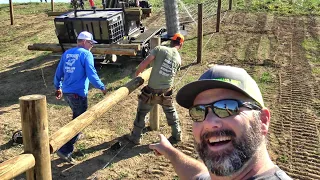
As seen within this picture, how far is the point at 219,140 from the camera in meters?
1.85

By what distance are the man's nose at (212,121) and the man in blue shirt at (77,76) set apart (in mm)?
3444

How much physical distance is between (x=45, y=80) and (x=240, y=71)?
8.30m

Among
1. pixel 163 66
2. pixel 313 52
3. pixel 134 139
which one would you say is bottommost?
pixel 134 139

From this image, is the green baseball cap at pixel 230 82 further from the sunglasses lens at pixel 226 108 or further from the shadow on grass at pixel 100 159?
the shadow on grass at pixel 100 159

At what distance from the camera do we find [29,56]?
38.8 feet

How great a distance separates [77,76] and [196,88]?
3466 millimetres

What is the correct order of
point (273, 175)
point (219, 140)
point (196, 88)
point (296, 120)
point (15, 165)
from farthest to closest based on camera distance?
point (296, 120) < point (15, 165) < point (196, 88) < point (219, 140) < point (273, 175)

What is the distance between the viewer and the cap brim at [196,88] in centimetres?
191

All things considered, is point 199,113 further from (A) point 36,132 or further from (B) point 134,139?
(B) point 134,139

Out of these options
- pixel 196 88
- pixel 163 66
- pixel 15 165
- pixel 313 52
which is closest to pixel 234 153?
pixel 196 88

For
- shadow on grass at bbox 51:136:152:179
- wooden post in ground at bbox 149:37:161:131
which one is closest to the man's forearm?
shadow on grass at bbox 51:136:152:179

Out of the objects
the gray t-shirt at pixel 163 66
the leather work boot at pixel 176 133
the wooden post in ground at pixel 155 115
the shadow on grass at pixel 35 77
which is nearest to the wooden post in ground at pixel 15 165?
the gray t-shirt at pixel 163 66

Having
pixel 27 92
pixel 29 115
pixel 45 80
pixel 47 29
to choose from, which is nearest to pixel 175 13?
pixel 45 80

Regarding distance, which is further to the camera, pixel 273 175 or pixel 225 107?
pixel 225 107
